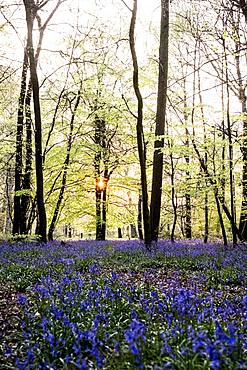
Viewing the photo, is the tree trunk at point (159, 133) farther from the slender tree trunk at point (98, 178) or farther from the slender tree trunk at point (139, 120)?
the slender tree trunk at point (98, 178)

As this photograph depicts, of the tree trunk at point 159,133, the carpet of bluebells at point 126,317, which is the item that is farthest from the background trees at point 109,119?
the carpet of bluebells at point 126,317

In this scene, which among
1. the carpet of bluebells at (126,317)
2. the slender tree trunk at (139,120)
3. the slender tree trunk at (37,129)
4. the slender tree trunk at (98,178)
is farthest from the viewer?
the slender tree trunk at (98,178)

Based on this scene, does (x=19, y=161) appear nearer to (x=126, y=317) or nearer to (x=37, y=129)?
(x=37, y=129)

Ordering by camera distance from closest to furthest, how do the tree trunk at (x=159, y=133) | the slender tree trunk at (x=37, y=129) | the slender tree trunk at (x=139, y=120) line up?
the slender tree trunk at (x=139, y=120) → the slender tree trunk at (x=37, y=129) → the tree trunk at (x=159, y=133)

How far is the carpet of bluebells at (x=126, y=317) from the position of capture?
3.11 m

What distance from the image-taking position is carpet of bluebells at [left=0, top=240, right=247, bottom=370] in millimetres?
3114

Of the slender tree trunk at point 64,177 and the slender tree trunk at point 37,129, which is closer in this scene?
the slender tree trunk at point 37,129

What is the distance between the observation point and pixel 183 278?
764 centimetres

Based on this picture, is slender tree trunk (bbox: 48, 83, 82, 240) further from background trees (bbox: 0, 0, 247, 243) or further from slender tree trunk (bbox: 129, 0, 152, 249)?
slender tree trunk (bbox: 129, 0, 152, 249)

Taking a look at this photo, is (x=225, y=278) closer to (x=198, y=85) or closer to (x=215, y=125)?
(x=215, y=125)

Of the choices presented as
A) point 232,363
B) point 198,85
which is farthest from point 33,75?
point 232,363

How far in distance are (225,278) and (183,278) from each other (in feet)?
2.54

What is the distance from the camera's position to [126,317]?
4.85 meters

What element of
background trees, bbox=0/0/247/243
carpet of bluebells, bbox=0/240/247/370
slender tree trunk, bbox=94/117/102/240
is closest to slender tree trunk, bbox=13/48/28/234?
background trees, bbox=0/0/247/243
